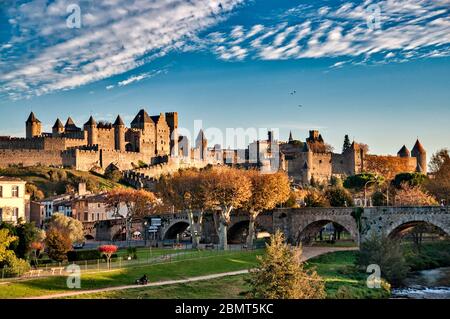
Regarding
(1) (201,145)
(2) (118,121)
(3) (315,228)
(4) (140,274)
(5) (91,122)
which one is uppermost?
(2) (118,121)

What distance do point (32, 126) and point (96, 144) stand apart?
40.7 feet

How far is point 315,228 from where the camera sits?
5978 cm

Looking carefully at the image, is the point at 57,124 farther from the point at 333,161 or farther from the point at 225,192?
the point at 225,192

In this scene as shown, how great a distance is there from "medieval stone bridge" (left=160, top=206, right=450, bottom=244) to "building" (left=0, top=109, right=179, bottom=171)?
42686mm

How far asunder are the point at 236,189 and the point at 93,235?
27.8 m

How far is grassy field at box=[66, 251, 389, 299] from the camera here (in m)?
32.5

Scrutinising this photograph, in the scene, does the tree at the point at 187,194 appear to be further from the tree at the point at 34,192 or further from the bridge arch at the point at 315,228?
the tree at the point at 34,192

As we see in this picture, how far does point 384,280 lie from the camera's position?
40.1 m

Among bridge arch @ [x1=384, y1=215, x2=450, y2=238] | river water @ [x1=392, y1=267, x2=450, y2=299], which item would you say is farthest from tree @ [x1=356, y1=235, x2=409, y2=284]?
bridge arch @ [x1=384, y1=215, x2=450, y2=238]

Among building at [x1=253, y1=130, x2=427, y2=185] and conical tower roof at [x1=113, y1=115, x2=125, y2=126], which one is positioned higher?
conical tower roof at [x1=113, y1=115, x2=125, y2=126]

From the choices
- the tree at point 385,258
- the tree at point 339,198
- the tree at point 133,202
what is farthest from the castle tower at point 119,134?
the tree at point 385,258

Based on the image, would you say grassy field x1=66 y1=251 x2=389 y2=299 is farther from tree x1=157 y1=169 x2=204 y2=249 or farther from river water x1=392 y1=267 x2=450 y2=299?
tree x1=157 y1=169 x2=204 y2=249

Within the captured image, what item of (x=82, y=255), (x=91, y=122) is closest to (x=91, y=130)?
(x=91, y=122)

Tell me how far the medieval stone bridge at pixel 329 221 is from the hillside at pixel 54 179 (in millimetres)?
28011
